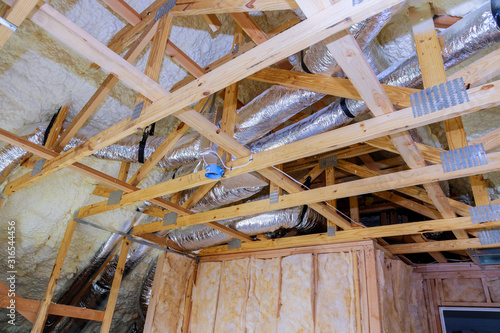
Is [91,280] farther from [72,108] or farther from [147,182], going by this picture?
[72,108]

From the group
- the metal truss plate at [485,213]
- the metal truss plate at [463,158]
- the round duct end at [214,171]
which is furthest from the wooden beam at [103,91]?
the metal truss plate at [485,213]

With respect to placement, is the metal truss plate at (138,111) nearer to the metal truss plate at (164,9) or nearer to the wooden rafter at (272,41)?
the wooden rafter at (272,41)

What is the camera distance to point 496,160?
2.06 meters

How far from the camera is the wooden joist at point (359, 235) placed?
10.0 ft

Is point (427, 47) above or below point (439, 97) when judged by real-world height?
above

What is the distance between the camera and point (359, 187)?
8.70ft

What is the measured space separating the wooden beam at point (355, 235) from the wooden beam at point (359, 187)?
0.99m

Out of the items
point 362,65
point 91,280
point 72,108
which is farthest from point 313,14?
point 91,280

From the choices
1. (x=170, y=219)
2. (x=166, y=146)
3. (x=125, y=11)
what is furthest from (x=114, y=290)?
(x=125, y=11)

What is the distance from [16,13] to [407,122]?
1.89m

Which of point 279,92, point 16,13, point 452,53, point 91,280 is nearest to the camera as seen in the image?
point 16,13

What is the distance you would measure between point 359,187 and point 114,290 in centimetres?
336

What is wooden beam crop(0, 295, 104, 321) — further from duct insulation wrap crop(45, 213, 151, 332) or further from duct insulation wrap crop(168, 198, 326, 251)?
duct insulation wrap crop(168, 198, 326, 251)

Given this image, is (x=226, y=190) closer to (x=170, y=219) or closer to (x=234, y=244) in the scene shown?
(x=170, y=219)
